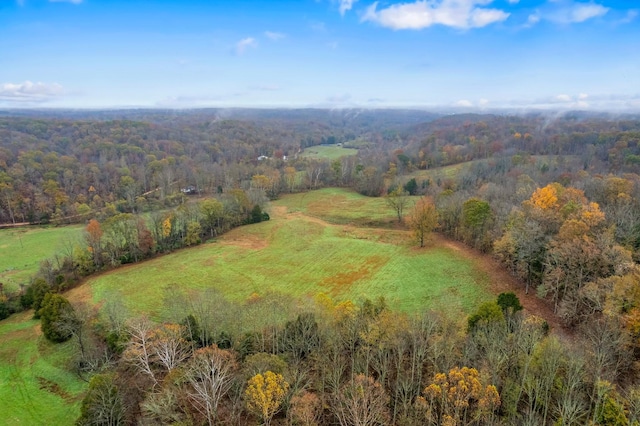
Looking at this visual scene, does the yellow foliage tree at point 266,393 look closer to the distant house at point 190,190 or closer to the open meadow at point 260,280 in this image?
the open meadow at point 260,280

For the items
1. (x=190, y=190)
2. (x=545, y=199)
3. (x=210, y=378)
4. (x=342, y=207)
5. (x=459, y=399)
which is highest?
(x=545, y=199)

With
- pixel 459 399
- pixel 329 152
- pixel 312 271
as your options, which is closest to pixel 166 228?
pixel 312 271

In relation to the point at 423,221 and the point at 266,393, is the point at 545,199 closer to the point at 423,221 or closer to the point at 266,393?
the point at 423,221

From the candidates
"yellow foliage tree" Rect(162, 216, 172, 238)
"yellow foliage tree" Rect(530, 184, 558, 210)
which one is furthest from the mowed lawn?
"yellow foliage tree" Rect(530, 184, 558, 210)

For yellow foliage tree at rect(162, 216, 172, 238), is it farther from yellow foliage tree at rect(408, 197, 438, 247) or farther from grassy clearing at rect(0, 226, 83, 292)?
yellow foliage tree at rect(408, 197, 438, 247)

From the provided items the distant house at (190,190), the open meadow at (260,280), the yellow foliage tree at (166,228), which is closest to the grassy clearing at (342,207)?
the open meadow at (260,280)

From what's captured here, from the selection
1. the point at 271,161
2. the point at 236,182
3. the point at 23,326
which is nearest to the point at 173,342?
the point at 23,326

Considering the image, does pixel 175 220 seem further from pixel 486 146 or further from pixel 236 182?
pixel 486 146
